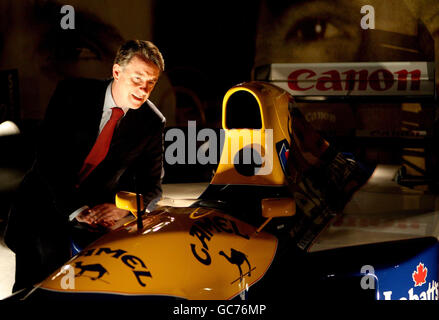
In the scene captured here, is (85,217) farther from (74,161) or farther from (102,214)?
(74,161)

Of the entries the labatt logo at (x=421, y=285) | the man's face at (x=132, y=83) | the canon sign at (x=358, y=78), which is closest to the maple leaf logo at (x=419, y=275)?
the labatt logo at (x=421, y=285)

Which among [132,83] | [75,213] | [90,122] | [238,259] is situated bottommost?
[238,259]

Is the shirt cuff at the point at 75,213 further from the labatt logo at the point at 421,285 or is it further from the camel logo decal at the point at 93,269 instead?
the labatt logo at the point at 421,285

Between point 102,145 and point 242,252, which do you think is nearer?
point 242,252

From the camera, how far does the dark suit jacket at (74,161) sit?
2.31 m

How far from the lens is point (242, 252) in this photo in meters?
1.90

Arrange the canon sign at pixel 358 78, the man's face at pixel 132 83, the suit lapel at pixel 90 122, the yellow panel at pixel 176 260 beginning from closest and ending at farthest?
the yellow panel at pixel 176 260, the suit lapel at pixel 90 122, the man's face at pixel 132 83, the canon sign at pixel 358 78

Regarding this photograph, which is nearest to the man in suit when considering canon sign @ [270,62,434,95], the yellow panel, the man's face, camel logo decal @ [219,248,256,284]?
the man's face

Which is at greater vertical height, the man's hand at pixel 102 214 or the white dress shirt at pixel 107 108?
the white dress shirt at pixel 107 108

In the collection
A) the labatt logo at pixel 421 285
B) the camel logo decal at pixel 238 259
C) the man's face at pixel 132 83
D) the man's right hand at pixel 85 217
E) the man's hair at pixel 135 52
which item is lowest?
the labatt logo at pixel 421 285

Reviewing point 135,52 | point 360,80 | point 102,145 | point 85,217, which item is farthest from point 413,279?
point 360,80

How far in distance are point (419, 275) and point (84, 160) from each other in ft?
5.80
